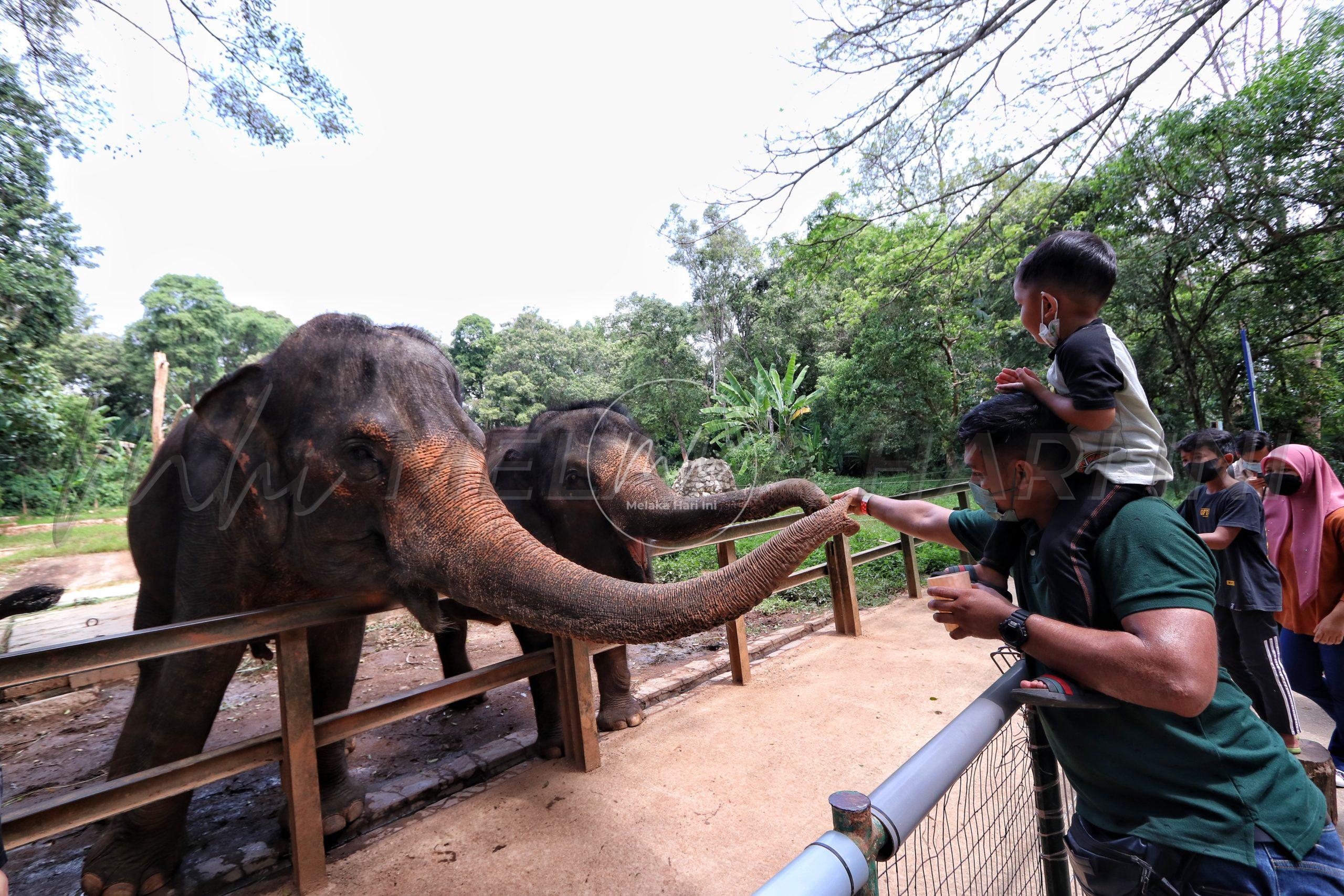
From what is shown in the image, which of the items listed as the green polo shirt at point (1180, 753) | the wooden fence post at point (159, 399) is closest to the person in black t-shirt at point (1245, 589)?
the green polo shirt at point (1180, 753)

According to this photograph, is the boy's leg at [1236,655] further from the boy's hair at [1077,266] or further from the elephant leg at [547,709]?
the elephant leg at [547,709]

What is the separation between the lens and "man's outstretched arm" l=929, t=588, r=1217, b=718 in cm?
101

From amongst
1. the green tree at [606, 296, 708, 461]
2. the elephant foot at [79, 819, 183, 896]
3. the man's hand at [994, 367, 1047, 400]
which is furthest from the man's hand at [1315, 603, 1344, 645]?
the elephant foot at [79, 819, 183, 896]

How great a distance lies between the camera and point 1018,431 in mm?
1282

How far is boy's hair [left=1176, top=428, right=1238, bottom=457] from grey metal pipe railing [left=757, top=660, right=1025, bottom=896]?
3132 mm

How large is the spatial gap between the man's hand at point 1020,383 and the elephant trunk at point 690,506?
1.58 m

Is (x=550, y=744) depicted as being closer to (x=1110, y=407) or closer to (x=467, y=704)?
(x=467, y=704)

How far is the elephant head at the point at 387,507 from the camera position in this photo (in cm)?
207

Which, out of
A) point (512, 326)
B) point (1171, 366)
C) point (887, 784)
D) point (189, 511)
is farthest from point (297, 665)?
point (1171, 366)

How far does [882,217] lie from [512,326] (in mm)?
Answer: 3514

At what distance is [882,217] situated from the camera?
5539 mm

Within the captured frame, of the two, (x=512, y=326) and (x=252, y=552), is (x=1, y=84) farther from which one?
(x=252, y=552)

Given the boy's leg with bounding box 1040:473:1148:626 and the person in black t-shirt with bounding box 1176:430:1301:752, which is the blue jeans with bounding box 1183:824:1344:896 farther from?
the person in black t-shirt with bounding box 1176:430:1301:752

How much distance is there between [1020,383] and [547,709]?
10.5 ft
